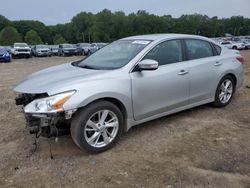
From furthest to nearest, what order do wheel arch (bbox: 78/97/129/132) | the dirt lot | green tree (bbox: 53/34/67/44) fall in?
1. green tree (bbox: 53/34/67/44)
2. wheel arch (bbox: 78/97/129/132)
3. the dirt lot

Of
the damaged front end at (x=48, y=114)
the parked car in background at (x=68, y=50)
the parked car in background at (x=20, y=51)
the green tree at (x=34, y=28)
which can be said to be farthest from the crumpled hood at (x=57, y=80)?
the green tree at (x=34, y=28)

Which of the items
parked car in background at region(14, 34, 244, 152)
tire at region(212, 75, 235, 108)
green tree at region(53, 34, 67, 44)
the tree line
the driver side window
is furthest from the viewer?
the tree line

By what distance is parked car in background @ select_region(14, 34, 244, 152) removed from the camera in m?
3.44

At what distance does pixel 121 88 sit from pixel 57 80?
86 centimetres

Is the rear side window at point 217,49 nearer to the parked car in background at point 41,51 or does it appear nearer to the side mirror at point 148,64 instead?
the side mirror at point 148,64

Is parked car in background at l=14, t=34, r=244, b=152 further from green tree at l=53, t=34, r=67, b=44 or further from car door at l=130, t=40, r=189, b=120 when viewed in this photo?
green tree at l=53, t=34, r=67, b=44

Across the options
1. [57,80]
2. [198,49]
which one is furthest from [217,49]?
[57,80]

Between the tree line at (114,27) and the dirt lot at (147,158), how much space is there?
92.3 m

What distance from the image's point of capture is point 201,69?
16.0ft

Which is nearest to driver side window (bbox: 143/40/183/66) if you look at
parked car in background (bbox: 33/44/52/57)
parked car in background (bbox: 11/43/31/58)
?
parked car in background (bbox: 11/43/31/58)

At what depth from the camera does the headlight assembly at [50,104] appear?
329 cm

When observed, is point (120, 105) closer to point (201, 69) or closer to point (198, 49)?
point (201, 69)

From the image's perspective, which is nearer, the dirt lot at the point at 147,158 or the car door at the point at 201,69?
the dirt lot at the point at 147,158

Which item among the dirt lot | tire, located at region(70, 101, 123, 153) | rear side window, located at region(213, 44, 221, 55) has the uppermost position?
rear side window, located at region(213, 44, 221, 55)
